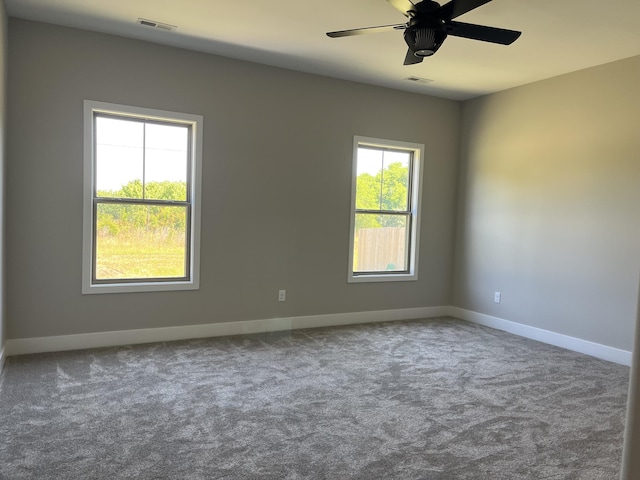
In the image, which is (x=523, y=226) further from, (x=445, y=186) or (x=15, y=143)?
(x=15, y=143)

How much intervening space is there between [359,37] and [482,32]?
1316 mm

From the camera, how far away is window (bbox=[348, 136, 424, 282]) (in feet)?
18.3

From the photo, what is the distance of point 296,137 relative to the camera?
16.6ft

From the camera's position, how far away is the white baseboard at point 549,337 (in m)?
4.31

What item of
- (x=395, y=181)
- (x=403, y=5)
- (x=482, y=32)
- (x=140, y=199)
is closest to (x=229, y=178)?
(x=140, y=199)

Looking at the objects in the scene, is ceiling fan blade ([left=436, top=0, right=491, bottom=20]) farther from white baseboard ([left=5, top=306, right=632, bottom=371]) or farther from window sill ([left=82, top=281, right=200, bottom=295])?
white baseboard ([left=5, top=306, right=632, bottom=371])

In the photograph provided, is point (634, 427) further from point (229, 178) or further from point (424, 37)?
point (229, 178)


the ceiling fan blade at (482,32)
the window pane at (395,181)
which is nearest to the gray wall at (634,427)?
the ceiling fan blade at (482,32)

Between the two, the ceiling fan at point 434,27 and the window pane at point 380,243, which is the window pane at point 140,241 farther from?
the ceiling fan at point 434,27

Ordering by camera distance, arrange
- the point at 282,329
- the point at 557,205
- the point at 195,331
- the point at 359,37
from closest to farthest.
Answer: the point at 359,37 < the point at 195,331 < the point at 557,205 < the point at 282,329

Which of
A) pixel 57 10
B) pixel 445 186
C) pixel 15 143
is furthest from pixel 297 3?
pixel 445 186

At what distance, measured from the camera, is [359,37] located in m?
4.00

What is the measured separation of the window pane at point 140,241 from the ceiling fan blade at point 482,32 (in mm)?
2984

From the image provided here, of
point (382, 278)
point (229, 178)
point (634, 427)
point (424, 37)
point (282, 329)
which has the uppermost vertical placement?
point (424, 37)
